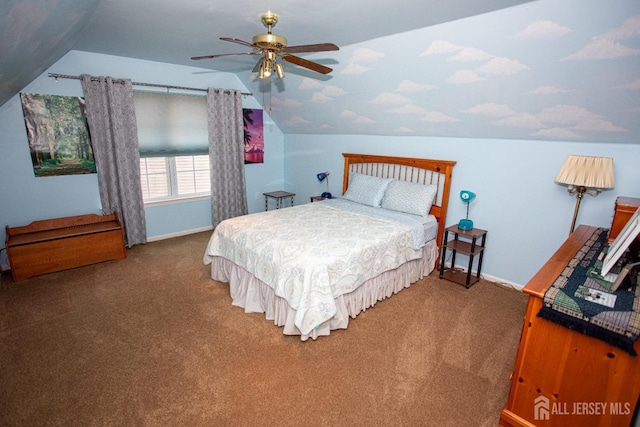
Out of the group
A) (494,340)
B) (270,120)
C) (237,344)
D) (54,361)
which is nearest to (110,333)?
(54,361)

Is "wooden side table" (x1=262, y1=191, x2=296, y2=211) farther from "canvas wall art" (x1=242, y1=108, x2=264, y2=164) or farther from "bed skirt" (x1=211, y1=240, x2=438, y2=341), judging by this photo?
"bed skirt" (x1=211, y1=240, x2=438, y2=341)

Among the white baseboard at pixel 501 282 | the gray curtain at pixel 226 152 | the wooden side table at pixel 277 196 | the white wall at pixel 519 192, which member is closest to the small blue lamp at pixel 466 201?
the white wall at pixel 519 192

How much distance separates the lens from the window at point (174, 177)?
168 inches

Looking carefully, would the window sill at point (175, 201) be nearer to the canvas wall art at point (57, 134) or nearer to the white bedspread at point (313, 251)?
the canvas wall art at point (57, 134)

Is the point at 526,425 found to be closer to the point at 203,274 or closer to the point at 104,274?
the point at 203,274

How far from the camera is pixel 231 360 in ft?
7.08

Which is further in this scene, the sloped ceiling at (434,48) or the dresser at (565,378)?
the sloped ceiling at (434,48)

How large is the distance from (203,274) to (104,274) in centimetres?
103

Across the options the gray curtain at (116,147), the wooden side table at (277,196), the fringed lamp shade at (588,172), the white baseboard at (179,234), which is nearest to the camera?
the fringed lamp shade at (588,172)

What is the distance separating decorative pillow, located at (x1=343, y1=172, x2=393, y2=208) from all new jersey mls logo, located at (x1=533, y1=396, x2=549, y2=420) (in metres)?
2.48

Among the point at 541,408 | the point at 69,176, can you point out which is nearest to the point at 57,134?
the point at 69,176

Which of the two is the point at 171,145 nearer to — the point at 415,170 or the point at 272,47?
the point at 272,47

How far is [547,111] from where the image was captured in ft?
8.63

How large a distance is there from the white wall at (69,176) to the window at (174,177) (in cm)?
17
